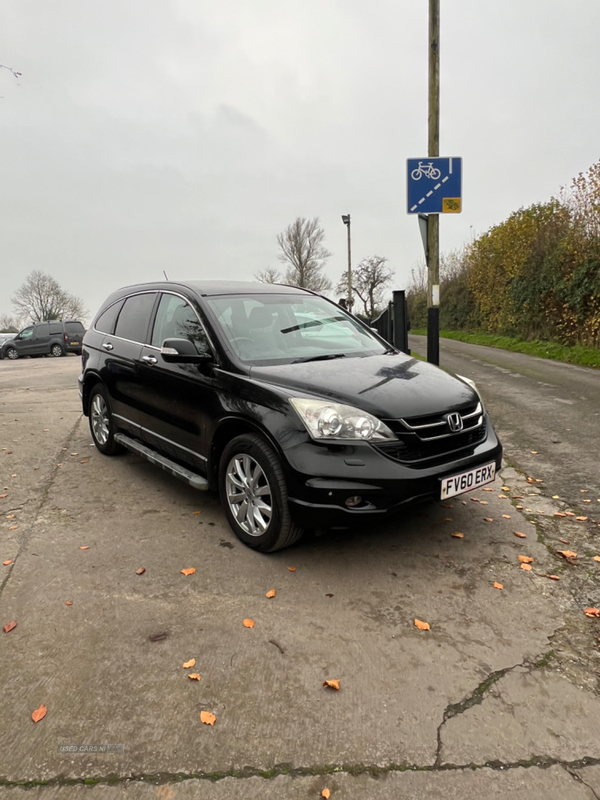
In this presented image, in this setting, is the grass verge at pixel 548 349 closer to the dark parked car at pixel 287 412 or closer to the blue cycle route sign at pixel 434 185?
the blue cycle route sign at pixel 434 185

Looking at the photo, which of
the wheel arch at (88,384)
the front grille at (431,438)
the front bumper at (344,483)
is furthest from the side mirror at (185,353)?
the wheel arch at (88,384)

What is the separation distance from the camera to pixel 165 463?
4402 millimetres

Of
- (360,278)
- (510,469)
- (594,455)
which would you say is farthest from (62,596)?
(360,278)

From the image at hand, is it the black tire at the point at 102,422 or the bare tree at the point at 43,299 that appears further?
the bare tree at the point at 43,299

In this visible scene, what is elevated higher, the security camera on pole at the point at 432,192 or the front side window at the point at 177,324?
the security camera on pole at the point at 432,192

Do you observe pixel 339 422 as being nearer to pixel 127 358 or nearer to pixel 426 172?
pixel 127 358

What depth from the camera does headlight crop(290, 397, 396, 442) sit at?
124 inches

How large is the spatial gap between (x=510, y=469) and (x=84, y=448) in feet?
15.0

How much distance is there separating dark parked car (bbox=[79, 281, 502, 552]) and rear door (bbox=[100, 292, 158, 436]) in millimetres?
23

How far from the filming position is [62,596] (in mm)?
3084

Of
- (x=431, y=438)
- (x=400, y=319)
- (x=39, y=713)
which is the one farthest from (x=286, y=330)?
(x=400, y=319)

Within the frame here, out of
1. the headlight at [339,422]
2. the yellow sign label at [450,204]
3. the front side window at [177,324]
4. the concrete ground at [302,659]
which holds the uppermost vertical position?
the yellow sign label at [450,204]

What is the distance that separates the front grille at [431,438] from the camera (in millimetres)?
3227

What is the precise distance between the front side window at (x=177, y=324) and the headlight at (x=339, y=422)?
1.16 metres
